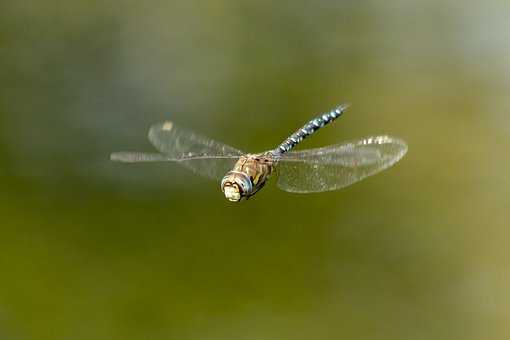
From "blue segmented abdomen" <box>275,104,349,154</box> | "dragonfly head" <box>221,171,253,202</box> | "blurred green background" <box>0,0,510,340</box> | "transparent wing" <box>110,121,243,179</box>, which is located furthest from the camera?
"blurred green background" <box>0,0,510,340</box>

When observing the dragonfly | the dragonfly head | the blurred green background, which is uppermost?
the blurred green background

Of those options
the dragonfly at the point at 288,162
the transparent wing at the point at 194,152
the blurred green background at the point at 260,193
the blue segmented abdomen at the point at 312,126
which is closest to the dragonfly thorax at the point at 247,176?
the dragonfly at the point at 288,162

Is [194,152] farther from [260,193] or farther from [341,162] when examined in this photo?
[260,193]

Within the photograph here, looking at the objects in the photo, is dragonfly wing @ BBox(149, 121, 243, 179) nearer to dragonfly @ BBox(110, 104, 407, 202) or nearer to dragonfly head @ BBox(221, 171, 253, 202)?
dragonfly @ BBox(110, 104, 407, 202)

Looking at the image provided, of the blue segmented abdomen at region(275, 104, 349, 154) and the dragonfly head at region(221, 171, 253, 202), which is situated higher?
the blue segmented abdomen at region(275, 104, 349, 154)

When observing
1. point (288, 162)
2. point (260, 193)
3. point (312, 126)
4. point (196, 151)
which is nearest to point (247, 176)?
point (288, 162)

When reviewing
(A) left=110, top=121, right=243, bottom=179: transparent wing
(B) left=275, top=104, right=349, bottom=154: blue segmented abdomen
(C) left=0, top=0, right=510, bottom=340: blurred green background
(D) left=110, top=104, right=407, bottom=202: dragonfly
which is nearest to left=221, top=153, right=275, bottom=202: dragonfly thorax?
(D) left=110, top=104, right=407, bottom=202: dragonfly
